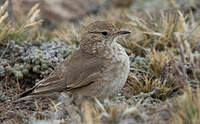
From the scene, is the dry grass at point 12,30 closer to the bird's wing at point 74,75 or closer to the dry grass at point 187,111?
the bird's wing at point 74,75

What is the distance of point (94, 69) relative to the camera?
16.2 ft

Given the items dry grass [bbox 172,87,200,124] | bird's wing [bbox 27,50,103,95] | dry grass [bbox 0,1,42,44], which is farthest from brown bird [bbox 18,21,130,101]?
dry grass [bbox 0,1,42,44]

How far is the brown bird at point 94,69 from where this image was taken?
4832 millimetres

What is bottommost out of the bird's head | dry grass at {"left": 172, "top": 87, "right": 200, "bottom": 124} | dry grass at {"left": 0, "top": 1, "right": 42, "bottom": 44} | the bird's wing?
dry grass at {"left": 172, "top": 87, "right": 200, "bottom": 124}

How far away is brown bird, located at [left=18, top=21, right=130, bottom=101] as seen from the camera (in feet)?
15.9

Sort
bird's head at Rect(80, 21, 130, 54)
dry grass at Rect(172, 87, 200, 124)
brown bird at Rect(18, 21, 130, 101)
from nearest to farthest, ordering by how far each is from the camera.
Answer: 1. dry grass at Rect(172, 87, 200, 124)
2. brown bird at Rect(18, 21, 130, 101)
3. bird's head at Rect(80, 21, 130, 54)

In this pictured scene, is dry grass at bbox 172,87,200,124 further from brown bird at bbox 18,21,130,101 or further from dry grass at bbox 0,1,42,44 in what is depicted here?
dry grass at bbox 0,1,42,44

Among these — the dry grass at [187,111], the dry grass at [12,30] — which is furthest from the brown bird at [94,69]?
the dry grass at [12,30]

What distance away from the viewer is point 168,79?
5480mm

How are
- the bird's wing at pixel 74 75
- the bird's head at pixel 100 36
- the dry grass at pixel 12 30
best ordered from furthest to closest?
the dry grass at pixel 12 30
the bird's head at pixel 100 36
the bird's wing at pixel 74 75

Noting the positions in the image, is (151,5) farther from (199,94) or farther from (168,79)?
(199,94)

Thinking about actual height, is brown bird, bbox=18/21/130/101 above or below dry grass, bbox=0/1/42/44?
below

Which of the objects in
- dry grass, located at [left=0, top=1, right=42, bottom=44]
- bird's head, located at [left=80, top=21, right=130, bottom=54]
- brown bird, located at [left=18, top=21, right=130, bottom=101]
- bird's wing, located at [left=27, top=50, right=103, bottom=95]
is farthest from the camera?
Answer: dry grass, located at [left=0, top=1, right=42, bottom=44]

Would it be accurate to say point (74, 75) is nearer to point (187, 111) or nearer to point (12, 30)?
point (187, 111)
